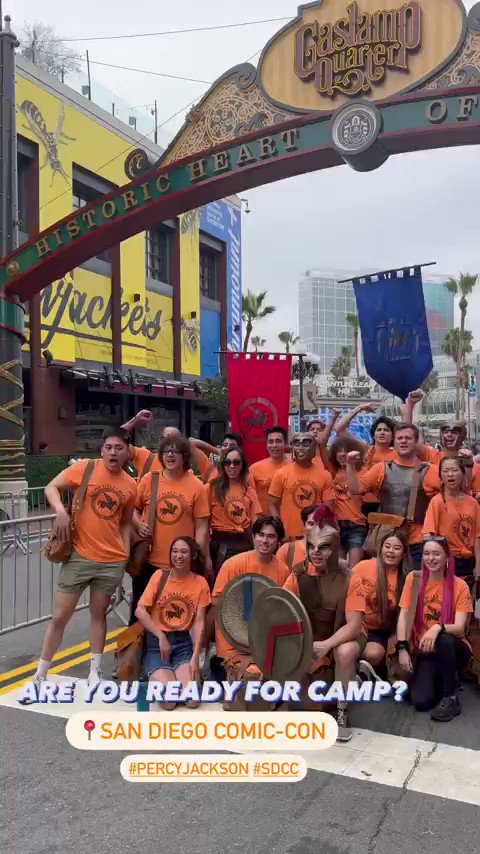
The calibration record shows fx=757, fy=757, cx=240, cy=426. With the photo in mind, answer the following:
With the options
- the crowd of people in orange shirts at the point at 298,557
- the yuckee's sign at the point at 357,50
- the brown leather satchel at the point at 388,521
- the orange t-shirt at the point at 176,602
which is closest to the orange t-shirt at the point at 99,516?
the crowd of people in orange shirts at the point at 298,557

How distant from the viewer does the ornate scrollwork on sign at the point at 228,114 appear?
421 inches

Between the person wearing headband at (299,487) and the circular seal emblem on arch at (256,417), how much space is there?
168cm

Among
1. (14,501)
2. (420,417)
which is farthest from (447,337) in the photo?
(14,501)

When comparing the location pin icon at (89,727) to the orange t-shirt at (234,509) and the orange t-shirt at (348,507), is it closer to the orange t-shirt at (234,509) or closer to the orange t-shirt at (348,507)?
the orange t-shirt at (234,509)

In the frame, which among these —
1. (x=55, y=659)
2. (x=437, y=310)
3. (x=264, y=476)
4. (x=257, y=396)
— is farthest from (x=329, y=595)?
(x=437, y=310)

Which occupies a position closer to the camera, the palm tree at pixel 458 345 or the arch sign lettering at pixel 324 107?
the arch sign lettering at pixel 324 107

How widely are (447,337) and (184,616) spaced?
6745 centimetres

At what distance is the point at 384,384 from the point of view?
8258mm

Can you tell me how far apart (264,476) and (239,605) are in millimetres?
1952

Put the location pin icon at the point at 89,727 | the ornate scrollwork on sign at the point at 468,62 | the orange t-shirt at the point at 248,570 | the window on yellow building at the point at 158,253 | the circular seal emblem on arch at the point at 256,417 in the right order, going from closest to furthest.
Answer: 1. the location pin icon at the point at 89,727
2. the orange t-shirt at the point at 248,570
3. the circular seal emblem on arch at the point at 256,417
4. the ornate scrollwork on sign at the point at 468,62
5. the window on yellow building at the point at 158,253

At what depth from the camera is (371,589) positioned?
16.2ft

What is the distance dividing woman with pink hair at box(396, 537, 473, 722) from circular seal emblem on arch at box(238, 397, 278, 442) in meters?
3.18

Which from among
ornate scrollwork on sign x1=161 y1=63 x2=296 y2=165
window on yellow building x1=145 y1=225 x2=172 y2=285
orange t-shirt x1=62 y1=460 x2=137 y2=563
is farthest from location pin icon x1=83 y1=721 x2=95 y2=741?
window on yellow building x1=145 y1=225 x2=172 y2=285

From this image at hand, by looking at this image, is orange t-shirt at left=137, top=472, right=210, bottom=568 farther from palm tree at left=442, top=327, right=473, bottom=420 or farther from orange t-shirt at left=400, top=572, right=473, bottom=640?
palm tree at left=442, top=327, right=473, bottom=420
